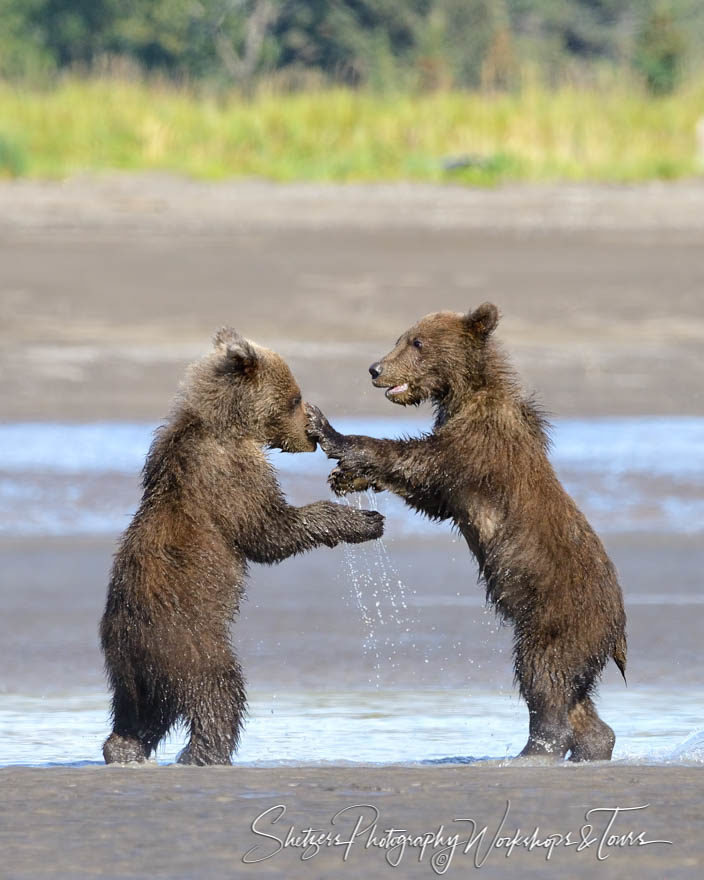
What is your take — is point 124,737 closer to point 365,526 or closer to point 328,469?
point 365,526

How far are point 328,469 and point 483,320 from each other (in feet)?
14.9

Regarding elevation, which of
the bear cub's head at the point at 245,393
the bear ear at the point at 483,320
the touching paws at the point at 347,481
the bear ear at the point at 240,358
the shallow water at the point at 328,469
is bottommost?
the shallow water at the point at 328,469

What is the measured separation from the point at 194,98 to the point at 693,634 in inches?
707

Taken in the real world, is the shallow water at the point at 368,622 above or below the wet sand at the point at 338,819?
below

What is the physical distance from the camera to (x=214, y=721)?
5.01 m

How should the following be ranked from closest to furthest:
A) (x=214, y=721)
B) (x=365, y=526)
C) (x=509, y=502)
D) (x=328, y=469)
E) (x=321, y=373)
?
1. (x=214, y=721)
2. (x=509, y=502)
3. (x=365, y=526)
4. (x=328, y=469)
5. (x=321, y=373)

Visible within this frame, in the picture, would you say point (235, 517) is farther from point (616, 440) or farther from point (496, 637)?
point (616, 440)

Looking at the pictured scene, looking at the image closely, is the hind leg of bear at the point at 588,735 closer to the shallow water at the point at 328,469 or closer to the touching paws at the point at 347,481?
the touching paws at the point at 347,481

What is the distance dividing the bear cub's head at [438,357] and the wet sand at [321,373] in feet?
3.98

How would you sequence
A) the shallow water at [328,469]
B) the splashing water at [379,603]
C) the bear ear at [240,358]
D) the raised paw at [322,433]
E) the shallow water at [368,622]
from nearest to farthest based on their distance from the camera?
the bear ear at [240,358]
the shallow water at [368,622]
the raised paw at [322,433]
the splashing water at [379,603]
the shallow water at [328,469]

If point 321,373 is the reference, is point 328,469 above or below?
above

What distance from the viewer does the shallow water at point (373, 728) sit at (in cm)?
539
